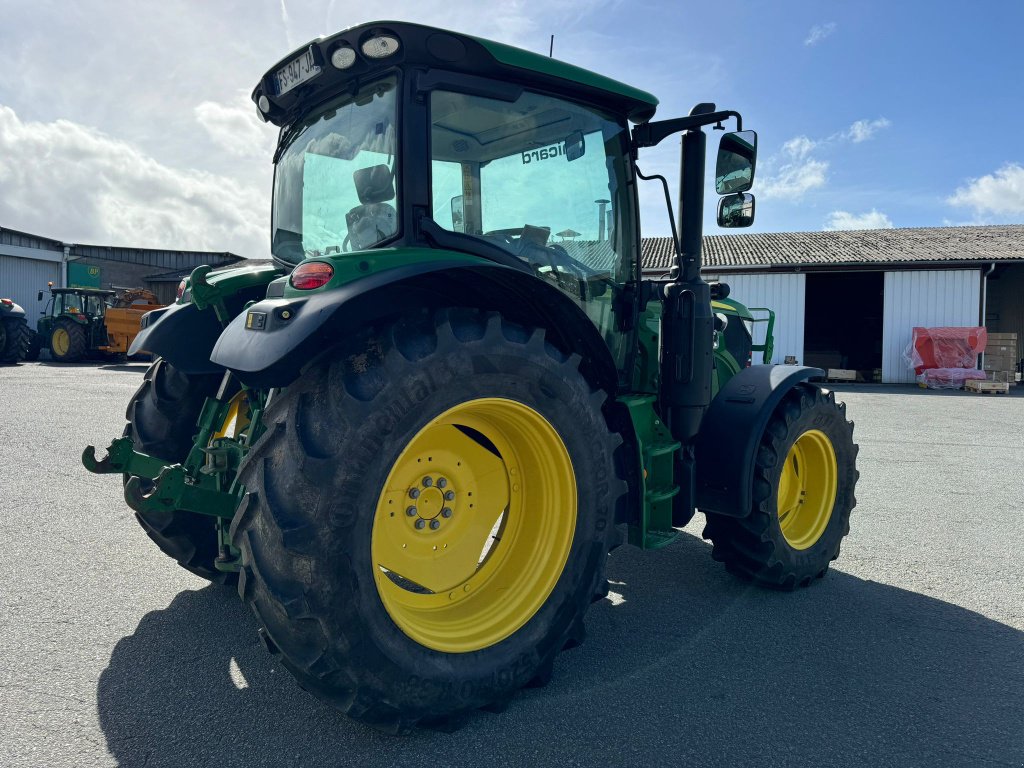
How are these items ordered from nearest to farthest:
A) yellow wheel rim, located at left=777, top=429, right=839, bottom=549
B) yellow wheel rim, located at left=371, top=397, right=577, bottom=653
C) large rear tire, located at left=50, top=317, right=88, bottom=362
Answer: yellow wheel rim, located at left=371, top=397, right=577, bottom=653 < yellow wheel rim, located at left=777, top=429, right=839, bottom=549 < large rear tire, located at left=50, top=317, right=88, bottom=362

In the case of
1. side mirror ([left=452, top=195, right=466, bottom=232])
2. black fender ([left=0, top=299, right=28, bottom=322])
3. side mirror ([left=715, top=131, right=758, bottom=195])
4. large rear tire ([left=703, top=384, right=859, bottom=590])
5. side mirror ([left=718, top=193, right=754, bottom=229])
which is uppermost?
black fender ([left=0, top=299, right=28, bottom=322])

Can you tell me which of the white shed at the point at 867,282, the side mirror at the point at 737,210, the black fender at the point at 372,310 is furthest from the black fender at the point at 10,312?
the side mirror at the point at 737,210

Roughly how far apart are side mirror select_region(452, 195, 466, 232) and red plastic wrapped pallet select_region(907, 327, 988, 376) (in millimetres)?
18789

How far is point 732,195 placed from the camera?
3.31 m

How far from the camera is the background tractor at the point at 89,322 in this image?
20297 mm

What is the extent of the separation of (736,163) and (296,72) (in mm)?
1900

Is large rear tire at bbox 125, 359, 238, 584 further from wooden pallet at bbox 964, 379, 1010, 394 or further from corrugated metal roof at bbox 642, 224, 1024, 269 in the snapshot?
wooden pallet at bbox 964, 379, 1010, 394

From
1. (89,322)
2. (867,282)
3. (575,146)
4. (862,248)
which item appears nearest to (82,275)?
(89,322)

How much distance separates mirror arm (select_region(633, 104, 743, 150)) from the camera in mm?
3207

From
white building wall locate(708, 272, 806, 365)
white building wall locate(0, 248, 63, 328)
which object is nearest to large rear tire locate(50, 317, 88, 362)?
white building wall locate(0, 248, 63, 328)

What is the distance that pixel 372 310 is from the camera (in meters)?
2.28

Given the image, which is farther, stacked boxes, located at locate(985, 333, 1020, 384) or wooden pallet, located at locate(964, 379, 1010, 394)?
stacked boxes, located at locate(985, 333, 1020, 384)

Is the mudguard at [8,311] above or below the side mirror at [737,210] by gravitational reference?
above

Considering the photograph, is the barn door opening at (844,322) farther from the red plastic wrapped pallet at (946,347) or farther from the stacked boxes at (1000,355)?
the stacked boxes at (1000,355)
